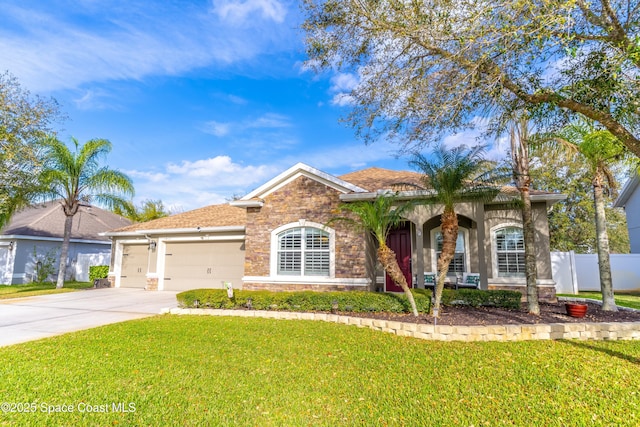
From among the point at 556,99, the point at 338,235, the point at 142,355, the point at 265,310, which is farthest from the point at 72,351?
the point at 556,99

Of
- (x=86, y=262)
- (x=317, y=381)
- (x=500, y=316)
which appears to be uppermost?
(x=86, y=262)

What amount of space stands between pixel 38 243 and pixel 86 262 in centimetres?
310

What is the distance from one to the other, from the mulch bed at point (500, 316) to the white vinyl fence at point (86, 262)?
2001 centimetres

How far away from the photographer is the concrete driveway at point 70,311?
830cm

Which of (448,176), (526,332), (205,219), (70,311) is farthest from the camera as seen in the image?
(205,219)

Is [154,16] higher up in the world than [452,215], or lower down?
higher up

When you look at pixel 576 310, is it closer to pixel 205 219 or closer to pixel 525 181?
pixel 525 181

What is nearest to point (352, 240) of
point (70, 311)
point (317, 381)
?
point (317, 381)

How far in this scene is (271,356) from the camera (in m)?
6.11

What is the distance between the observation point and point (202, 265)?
16.3 m

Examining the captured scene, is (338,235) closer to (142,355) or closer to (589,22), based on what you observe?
(142,355)

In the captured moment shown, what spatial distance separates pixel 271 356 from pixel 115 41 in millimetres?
10882

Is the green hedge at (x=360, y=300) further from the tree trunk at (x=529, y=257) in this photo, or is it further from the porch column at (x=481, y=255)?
the porch column at (x=481, y=255)

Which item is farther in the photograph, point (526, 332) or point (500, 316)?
point (500, 316)
